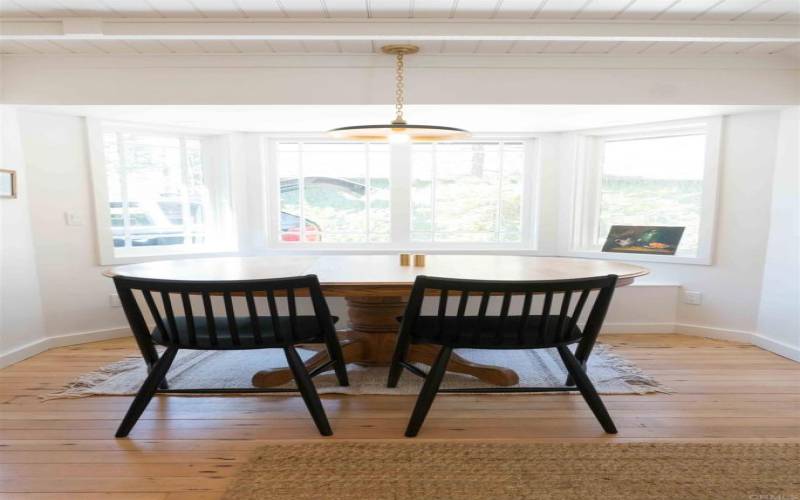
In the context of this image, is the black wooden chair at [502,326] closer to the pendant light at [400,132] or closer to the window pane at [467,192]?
the pendant light at [400,132]

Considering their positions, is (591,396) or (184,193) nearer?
(591,396)

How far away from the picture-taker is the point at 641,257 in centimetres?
337

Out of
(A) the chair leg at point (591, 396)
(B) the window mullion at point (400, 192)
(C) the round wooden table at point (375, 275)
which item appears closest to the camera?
(A) the chair leg at point (591, 396)

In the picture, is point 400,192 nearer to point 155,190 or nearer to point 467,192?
point 467,192

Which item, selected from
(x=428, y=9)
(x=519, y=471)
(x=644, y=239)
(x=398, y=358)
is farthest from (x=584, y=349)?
(x=644, y=239)

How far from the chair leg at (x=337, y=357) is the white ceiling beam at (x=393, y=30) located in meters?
1.53

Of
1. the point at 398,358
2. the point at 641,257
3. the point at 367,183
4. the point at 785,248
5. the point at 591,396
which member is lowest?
the point at 591,396

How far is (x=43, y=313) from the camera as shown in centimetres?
282

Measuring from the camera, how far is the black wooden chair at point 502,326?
1587 millimetres

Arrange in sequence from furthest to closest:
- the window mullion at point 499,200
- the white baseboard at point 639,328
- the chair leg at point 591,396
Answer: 1. the window mullion at point 499,200
2. the white baseboard at point 639,328
3. the chair leg at point 591,396

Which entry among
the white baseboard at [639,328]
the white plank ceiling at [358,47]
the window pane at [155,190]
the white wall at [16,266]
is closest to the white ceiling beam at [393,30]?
the white plank ceiling at [358,47]

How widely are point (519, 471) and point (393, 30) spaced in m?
2.08

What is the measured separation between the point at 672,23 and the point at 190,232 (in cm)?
363

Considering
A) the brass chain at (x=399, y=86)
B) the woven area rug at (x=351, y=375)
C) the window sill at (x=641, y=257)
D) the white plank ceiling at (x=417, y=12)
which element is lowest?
the woven area rug at (x=351, y=375)
